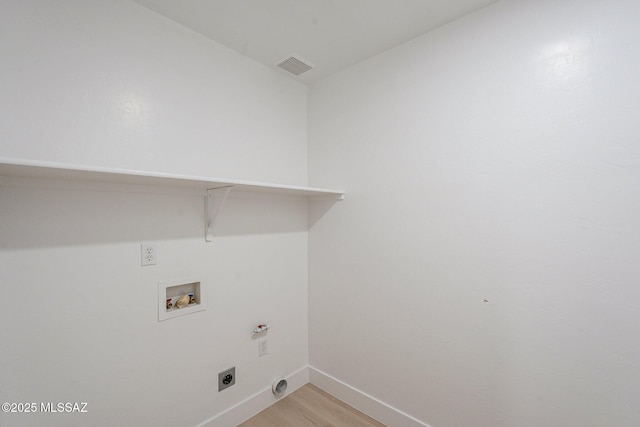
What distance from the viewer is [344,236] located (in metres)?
2.13

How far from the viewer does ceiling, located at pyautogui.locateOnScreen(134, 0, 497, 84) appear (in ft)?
4.89

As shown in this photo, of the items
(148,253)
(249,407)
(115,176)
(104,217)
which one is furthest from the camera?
(249,407)

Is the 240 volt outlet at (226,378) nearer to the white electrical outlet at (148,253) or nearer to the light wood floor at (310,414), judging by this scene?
the light wood floor at (310,414)

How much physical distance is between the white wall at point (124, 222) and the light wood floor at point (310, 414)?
194mm

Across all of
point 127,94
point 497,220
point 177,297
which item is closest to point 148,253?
point 177,297

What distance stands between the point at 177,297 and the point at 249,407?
940mm

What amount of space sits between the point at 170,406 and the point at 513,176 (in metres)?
2.21

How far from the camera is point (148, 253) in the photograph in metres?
1.49

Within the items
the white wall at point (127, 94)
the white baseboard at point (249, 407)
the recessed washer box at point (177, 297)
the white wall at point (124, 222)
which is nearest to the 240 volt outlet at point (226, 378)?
the white wall at point (124, 222)

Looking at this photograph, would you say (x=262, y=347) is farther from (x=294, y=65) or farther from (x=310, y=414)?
(x=294, y=65)

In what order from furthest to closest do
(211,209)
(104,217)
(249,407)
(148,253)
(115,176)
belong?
(249,407) < (211,209) < (148,253) < (104,217) < (115,176)

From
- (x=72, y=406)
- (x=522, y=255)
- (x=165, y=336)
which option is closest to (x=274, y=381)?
(x=165, y=336)

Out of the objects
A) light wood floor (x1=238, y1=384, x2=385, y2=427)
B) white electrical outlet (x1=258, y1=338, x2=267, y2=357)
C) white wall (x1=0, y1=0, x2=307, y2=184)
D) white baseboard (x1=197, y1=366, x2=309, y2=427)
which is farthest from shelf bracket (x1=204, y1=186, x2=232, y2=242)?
light wood floor (x1=238, y1=384, x2=385, y2=427)

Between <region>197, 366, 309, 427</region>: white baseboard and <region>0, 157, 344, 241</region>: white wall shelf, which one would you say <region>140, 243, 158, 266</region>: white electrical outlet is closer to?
<region>0, 157, 344, 241</region>: white wall shelf
